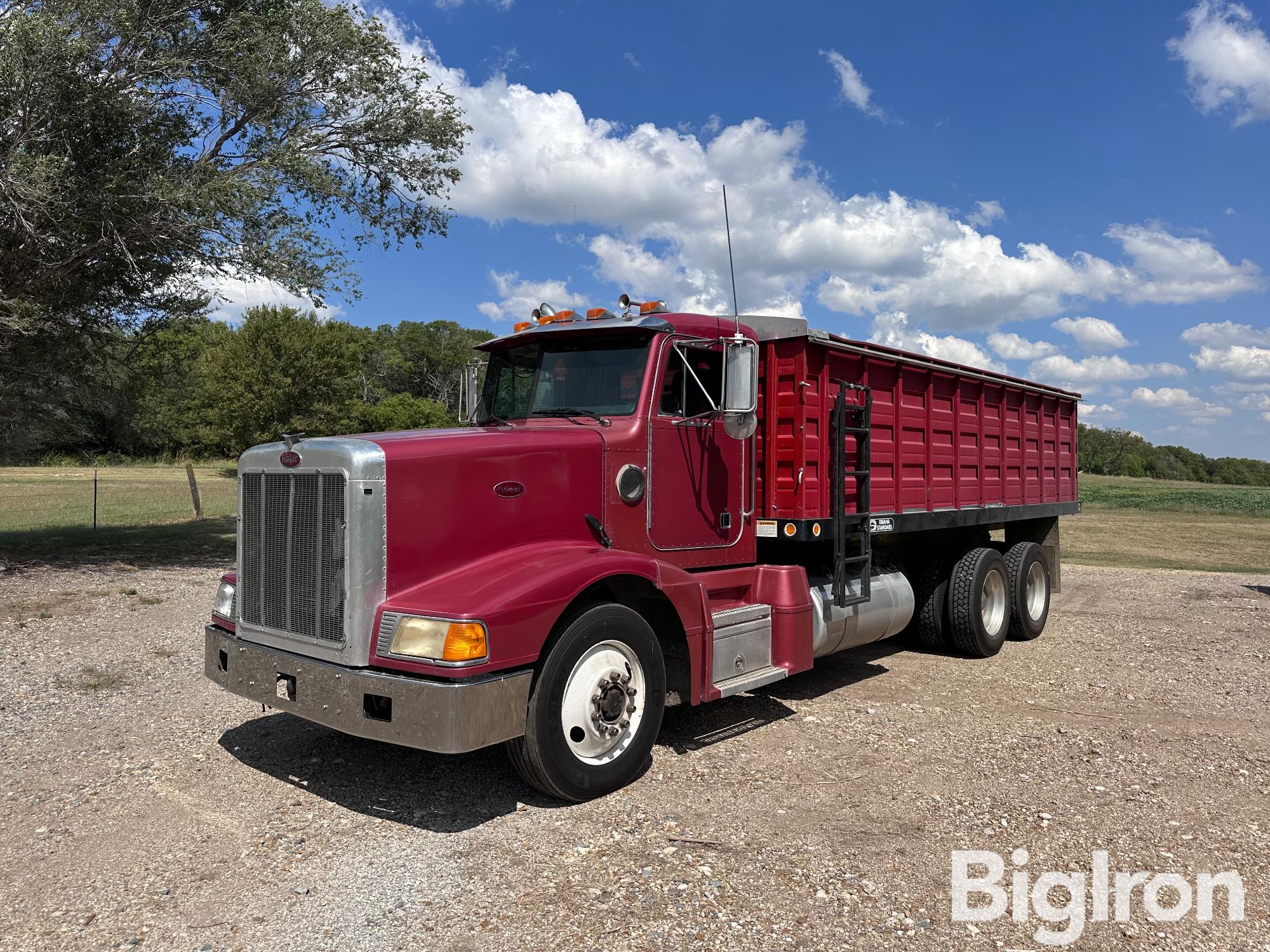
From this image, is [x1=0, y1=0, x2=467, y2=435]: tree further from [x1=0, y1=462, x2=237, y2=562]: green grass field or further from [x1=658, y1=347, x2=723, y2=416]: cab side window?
[x1=658, y1=347, x2=723, y2=416]: cab side window

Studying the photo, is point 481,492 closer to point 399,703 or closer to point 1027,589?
point 399,703

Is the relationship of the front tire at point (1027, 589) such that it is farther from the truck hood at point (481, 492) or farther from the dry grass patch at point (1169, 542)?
the dry grass patch at point (1169, 542)

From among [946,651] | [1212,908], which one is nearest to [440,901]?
[1212,908]

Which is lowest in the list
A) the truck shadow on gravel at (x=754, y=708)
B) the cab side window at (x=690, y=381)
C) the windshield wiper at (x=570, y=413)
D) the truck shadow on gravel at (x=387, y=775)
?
the truck shadow on gravel at (x=387, y=775)

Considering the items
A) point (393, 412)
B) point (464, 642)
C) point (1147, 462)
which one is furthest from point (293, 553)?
point (1147, 462)

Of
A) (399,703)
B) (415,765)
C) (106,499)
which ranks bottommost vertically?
(415,765)

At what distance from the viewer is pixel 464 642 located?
160 inches

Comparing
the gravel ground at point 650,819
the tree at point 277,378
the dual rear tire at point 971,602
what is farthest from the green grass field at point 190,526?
the dual rear tire at point 971,602

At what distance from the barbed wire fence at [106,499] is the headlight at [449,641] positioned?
56.9ft

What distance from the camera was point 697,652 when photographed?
17.7ft

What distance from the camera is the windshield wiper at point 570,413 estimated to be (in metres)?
5.48

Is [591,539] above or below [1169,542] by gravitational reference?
above

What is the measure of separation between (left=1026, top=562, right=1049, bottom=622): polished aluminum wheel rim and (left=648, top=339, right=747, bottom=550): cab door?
5.22 m

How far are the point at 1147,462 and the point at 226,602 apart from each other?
133 meters
